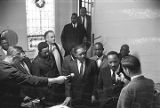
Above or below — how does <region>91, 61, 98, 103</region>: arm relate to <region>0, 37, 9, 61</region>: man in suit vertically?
below

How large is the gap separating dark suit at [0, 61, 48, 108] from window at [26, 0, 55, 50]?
0.72 meters

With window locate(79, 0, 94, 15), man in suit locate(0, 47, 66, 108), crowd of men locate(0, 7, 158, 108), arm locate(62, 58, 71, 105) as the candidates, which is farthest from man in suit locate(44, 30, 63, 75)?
window locate(79, 0, 94, 15)

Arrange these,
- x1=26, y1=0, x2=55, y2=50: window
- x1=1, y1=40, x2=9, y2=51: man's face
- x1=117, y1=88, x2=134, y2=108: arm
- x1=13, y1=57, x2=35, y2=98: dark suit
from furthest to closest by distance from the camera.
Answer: x1=26, y1=0, x2=55, y2=50: window, x1=1, y1=40, x2=9, y2=51: man's face, x1=13, y1=57, x2=35, y2=98: dark suit, x1=117, y1=88, x2=134, y2=108: arm

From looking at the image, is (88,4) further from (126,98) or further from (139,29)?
(126,98)

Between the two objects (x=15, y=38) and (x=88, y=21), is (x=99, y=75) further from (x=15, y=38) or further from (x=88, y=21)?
(x=88, y=21)

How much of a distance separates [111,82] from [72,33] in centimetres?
62

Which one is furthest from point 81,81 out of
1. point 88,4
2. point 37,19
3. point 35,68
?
point 88,4

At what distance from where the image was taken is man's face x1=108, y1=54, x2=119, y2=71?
4.62ft

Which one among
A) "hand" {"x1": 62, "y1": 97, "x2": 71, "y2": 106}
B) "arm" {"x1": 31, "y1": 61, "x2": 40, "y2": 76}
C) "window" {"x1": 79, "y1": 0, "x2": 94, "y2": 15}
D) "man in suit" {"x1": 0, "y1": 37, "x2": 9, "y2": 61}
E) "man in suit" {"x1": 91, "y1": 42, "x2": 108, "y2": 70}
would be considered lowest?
"hand" {"x1": 62, "y1": 97, "x2": 71, "y2": 106}

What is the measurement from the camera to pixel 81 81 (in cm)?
144

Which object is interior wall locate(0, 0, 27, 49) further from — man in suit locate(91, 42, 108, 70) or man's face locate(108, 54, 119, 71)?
man's face locate(108, 54, 119, 71)

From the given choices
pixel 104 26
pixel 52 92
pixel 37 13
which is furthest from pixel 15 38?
pixel 104 26

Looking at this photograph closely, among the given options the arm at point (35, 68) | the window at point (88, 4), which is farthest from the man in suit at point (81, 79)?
the window at point (88, 4)

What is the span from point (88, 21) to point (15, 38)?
1.94 ft
